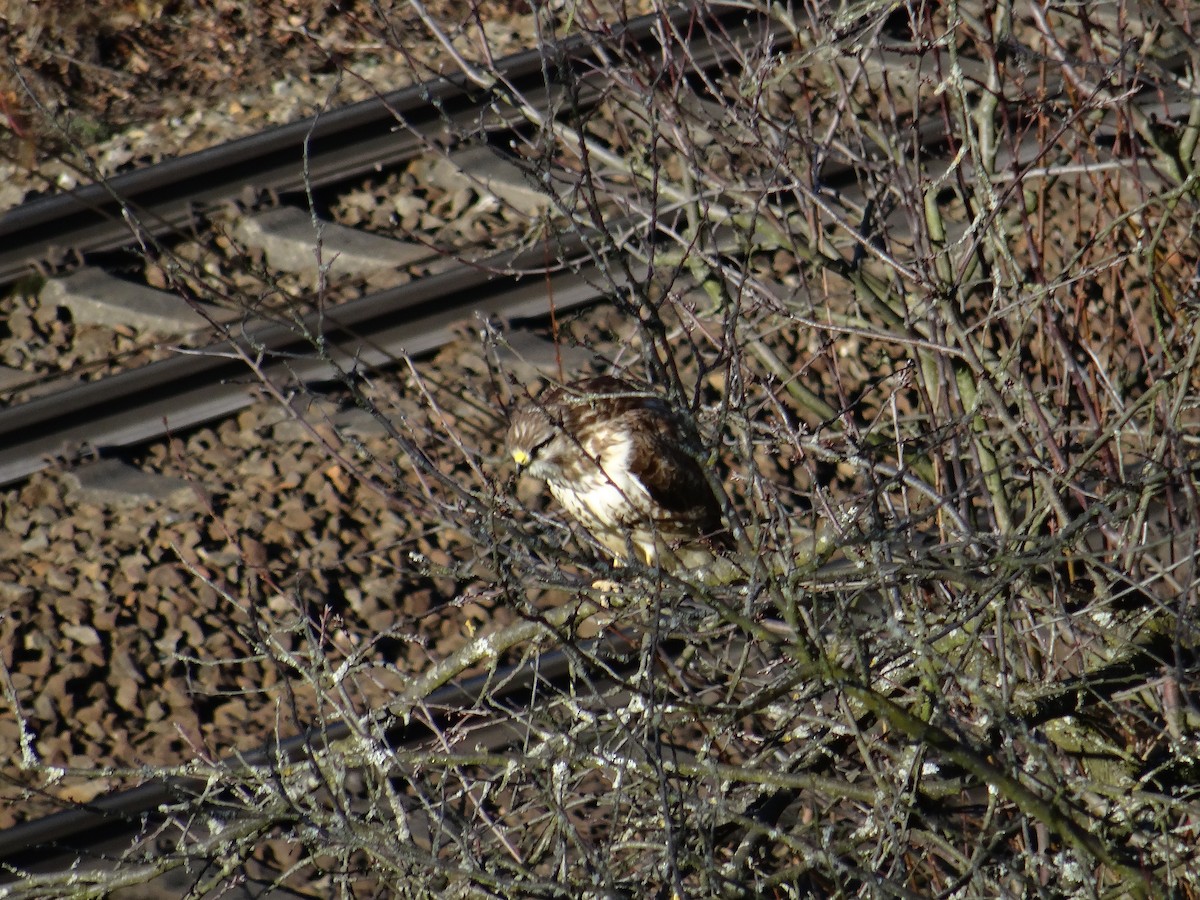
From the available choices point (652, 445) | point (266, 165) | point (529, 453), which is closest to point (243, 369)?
point (266, 165)

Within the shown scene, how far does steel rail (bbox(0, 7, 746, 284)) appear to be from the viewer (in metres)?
6.11

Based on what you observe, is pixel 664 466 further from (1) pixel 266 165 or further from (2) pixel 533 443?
(1) pixel 266 165

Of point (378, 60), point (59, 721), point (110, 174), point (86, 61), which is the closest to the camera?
point (59, 721)

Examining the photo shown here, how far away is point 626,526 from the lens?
13.1 ft

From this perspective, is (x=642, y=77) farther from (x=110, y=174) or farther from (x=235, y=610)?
(x=110, y=174)

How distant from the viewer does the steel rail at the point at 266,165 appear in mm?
6105

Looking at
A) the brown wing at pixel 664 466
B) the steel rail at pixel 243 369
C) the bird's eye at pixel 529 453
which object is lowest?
the steel rail at pixel 243 369

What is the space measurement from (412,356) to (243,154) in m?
1.38

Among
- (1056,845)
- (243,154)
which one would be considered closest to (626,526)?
(1056,845)

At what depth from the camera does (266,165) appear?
6.29 metres

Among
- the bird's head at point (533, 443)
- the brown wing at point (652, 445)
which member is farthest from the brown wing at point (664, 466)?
the bird's head at point (533, 443)

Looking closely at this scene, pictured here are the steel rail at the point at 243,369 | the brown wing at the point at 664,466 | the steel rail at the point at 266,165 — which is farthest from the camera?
the steel rail at the point at 266,165

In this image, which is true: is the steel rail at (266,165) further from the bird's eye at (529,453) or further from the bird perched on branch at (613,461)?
the bird's eye at (529,453)

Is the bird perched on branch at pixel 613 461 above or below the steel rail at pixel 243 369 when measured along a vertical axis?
above
